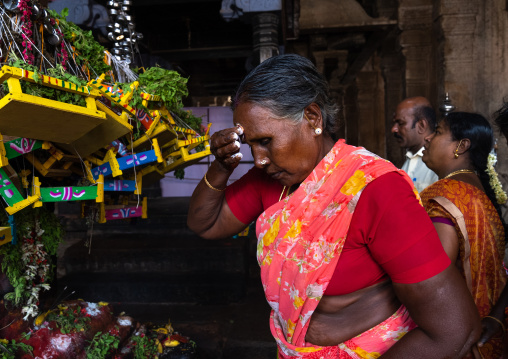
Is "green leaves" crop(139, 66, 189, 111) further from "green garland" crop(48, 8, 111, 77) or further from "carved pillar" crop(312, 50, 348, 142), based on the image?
"carved pillar" crop(312, 50, 348, 142)

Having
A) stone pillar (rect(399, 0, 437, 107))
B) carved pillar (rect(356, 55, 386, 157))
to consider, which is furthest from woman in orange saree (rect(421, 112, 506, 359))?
carved pillar (rect(356, 55, 386, 157))

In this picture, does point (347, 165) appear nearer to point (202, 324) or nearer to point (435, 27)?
point (202, 324)

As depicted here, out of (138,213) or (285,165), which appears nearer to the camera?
(285,165)

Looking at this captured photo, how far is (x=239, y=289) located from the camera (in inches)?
161

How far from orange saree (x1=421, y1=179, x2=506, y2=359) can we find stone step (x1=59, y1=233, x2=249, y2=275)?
109 inches

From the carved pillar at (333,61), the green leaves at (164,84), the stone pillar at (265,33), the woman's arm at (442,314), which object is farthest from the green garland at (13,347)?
the carved pillar at (333,61)

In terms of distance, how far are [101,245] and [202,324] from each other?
176cm

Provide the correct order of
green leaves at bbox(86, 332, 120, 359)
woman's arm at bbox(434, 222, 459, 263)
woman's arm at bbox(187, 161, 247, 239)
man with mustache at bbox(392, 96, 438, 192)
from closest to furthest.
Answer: woman's arm at bbox(187, 161, 247, 239) → woman's arm at bbox(434, 222, 459, 263) → green leaves at bbox(86, 332, 120, 359) → man with mustache at bbox(392, 96, 438, 192)

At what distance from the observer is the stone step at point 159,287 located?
4066mm

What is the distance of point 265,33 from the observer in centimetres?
393

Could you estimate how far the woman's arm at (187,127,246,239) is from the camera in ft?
4.36

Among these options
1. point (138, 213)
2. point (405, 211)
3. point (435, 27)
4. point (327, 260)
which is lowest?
point (138, 213)

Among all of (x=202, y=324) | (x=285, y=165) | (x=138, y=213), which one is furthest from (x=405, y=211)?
(x=202, y=324)

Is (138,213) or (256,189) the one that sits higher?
(256,189)
